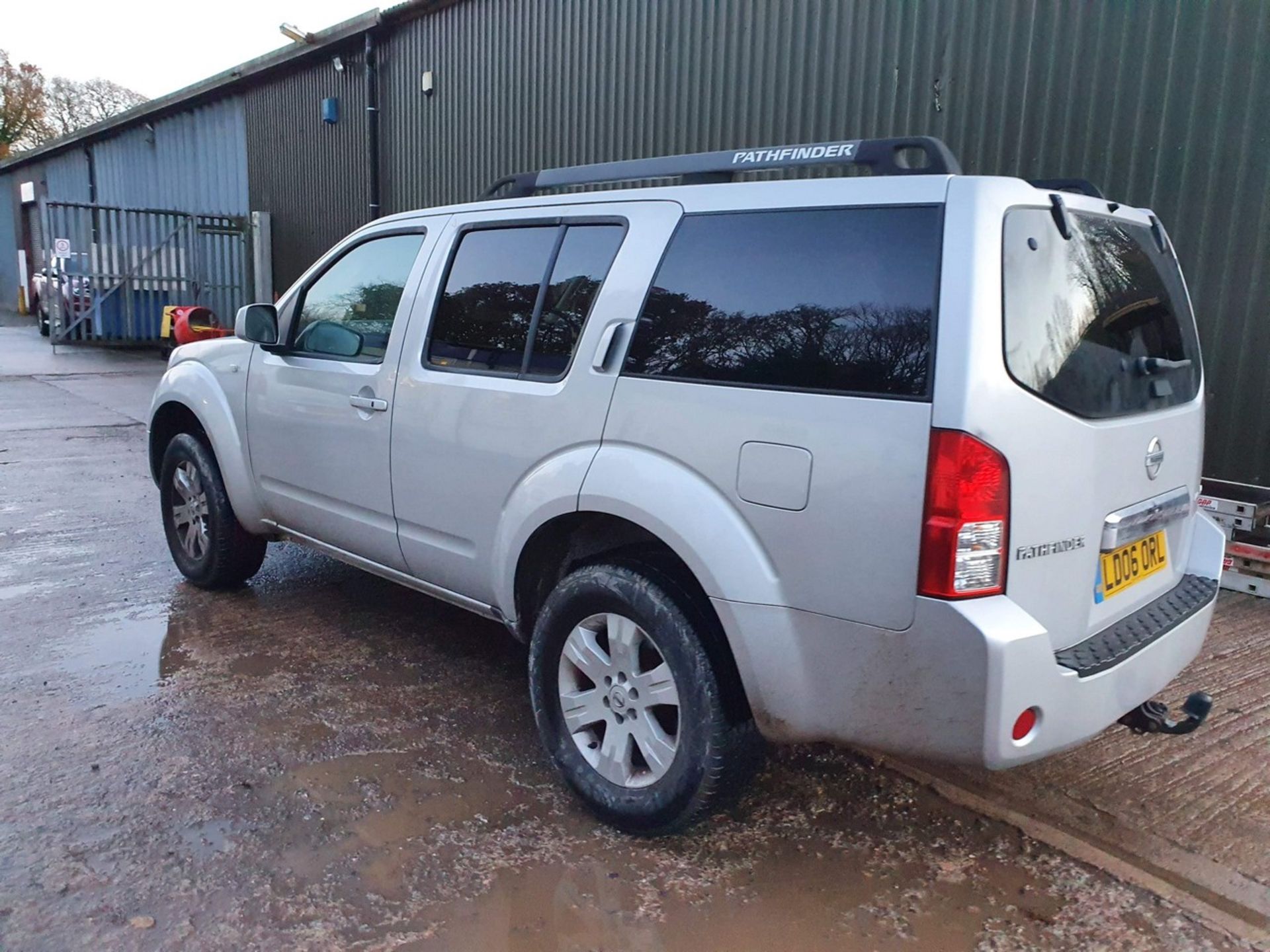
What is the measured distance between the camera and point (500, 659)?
443 centimetres

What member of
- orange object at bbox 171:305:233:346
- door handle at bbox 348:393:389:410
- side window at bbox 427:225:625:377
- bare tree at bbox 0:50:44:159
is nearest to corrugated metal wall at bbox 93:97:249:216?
orange object at bbox 171:305:233:346

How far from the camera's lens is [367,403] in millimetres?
3910

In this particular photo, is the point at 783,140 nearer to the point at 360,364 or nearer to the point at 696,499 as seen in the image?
the point at 360,364

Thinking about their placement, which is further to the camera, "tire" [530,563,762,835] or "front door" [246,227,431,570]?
"front door" [246,227,431,570]

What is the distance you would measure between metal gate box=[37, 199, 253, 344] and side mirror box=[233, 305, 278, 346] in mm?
13352

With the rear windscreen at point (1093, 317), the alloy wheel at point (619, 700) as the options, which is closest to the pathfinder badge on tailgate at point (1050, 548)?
the rear windscreen at point (1093, 317)

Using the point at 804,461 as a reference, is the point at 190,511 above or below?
below

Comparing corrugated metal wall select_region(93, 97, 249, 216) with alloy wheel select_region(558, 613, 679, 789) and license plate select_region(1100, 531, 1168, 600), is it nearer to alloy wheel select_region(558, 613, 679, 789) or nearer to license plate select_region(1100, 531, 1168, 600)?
alloy wheel select_region(558, 613, 679, 789)

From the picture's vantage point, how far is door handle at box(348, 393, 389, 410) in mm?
3838

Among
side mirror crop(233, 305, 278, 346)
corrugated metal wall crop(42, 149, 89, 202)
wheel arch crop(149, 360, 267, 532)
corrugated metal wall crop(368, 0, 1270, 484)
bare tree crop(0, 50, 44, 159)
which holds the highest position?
bare tree crop(0, 50, 44, 159)

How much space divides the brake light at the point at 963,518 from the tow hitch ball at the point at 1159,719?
877mm

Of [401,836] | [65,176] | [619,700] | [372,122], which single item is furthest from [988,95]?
[65,176]

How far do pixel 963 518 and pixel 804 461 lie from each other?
416mm

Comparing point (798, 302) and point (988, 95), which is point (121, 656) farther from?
point (988, 95)
